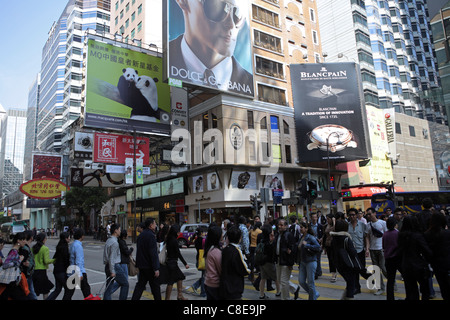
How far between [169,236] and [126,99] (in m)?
23.1

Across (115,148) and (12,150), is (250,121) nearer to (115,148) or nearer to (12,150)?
(115,148)

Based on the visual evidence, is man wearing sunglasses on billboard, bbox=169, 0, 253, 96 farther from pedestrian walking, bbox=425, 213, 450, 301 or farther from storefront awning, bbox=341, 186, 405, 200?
pedestrian walking, bbox=425, 213, 450, 301

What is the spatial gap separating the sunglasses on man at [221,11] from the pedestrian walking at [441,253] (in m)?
28.2

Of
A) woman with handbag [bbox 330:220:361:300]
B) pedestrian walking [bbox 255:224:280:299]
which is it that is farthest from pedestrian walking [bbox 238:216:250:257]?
woman with handbag [bbox 330:220:361:300]

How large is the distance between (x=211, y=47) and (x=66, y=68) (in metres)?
60.1

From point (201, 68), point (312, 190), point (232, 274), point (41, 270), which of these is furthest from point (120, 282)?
point (201, 68)

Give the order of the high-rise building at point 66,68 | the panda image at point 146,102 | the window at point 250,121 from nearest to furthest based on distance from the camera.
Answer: the panda image at point 146,102
the window at point 250,121
the high-rise building at point 66,68

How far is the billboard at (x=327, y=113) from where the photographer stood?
34.3 meters

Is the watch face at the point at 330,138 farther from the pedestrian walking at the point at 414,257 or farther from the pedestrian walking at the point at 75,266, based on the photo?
the pedestrian walking at the point at 75,266

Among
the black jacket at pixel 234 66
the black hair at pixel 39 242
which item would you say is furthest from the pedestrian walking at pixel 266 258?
the black jacket at pixel 234 66

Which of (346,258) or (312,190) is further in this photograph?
(312,190)

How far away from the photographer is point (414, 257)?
585 cm

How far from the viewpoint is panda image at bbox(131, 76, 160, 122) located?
29.0 meters
